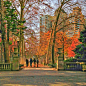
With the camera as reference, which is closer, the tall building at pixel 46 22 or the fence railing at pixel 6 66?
the fence railing at pixel 6 66

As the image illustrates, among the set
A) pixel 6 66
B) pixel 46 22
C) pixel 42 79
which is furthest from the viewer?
pixel 46 22

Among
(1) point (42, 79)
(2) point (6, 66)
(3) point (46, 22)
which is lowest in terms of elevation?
(1) point (42, 79)

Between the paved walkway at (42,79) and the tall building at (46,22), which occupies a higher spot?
the tall building at (46,22)

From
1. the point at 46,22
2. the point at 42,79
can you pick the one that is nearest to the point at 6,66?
the point at 42,79

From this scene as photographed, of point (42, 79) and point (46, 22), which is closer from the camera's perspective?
point (42, 79)

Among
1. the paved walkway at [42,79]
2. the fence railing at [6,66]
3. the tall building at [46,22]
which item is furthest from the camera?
the tall building at [46,22]

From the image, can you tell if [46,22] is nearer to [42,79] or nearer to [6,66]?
[6,66]

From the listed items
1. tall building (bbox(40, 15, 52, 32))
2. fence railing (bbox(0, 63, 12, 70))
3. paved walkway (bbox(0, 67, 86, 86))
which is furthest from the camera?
tall building (bbox(40, 15, 52, 32))

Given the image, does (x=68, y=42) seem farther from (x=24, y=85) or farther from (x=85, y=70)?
(x=24, y=85)

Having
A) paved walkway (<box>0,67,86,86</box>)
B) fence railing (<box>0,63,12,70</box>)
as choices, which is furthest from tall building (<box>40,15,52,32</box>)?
paved walkway (<box>0,67,86,86</box>)

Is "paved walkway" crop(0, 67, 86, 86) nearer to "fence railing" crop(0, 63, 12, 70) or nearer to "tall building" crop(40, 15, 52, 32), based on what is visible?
"fence railing" crop(0, 63, 12, 70)

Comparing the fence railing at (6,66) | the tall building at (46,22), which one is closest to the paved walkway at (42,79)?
the fence railing at (6,66)

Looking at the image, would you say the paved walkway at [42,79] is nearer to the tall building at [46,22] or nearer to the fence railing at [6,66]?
the fence railing at [6,66]

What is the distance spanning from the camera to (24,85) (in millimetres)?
7965
